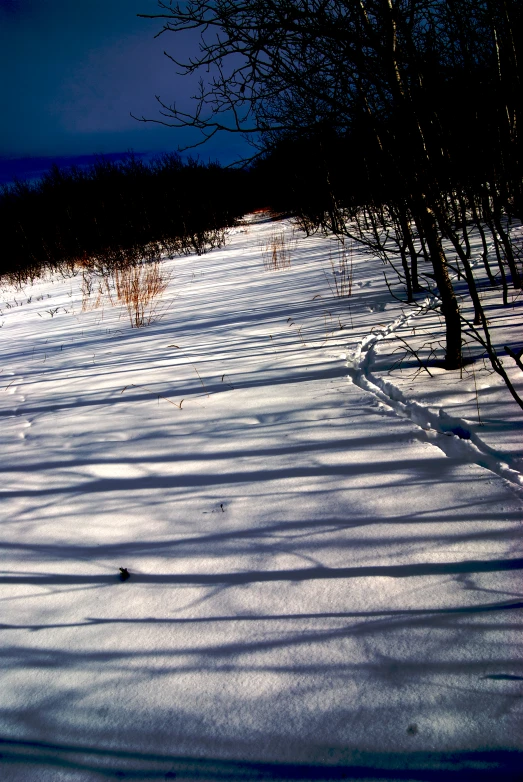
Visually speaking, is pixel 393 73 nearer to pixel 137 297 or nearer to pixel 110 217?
pixel 137 297

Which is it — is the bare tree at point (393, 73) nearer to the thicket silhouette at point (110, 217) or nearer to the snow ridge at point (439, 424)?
the snow ridge at point (439, 424)

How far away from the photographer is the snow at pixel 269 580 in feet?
2.71

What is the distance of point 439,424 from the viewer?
1780 millimetres

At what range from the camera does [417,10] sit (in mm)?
1836

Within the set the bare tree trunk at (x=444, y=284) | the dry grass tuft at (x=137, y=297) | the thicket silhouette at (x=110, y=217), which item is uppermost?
the thicket silhouette at (x=110, y=217)

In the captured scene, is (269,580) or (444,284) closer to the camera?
(269,580)

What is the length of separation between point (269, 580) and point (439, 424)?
102cm

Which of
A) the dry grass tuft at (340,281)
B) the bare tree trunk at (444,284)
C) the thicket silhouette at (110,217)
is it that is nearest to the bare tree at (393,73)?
the bare tree trunk at (444,284)

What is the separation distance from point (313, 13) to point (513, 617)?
226cm

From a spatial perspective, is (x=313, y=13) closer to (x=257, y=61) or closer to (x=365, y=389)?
(x=257, y=61)

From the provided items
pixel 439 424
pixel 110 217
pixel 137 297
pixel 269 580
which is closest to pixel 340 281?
pixel 137 297

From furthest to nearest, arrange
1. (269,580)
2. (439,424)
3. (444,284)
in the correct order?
1. (444,284)
2. (439,424)
3. (269,580)

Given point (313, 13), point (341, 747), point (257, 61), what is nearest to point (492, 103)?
point (313, 13)

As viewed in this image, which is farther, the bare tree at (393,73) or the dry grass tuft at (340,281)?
the dry grass tuft at (340,281)
